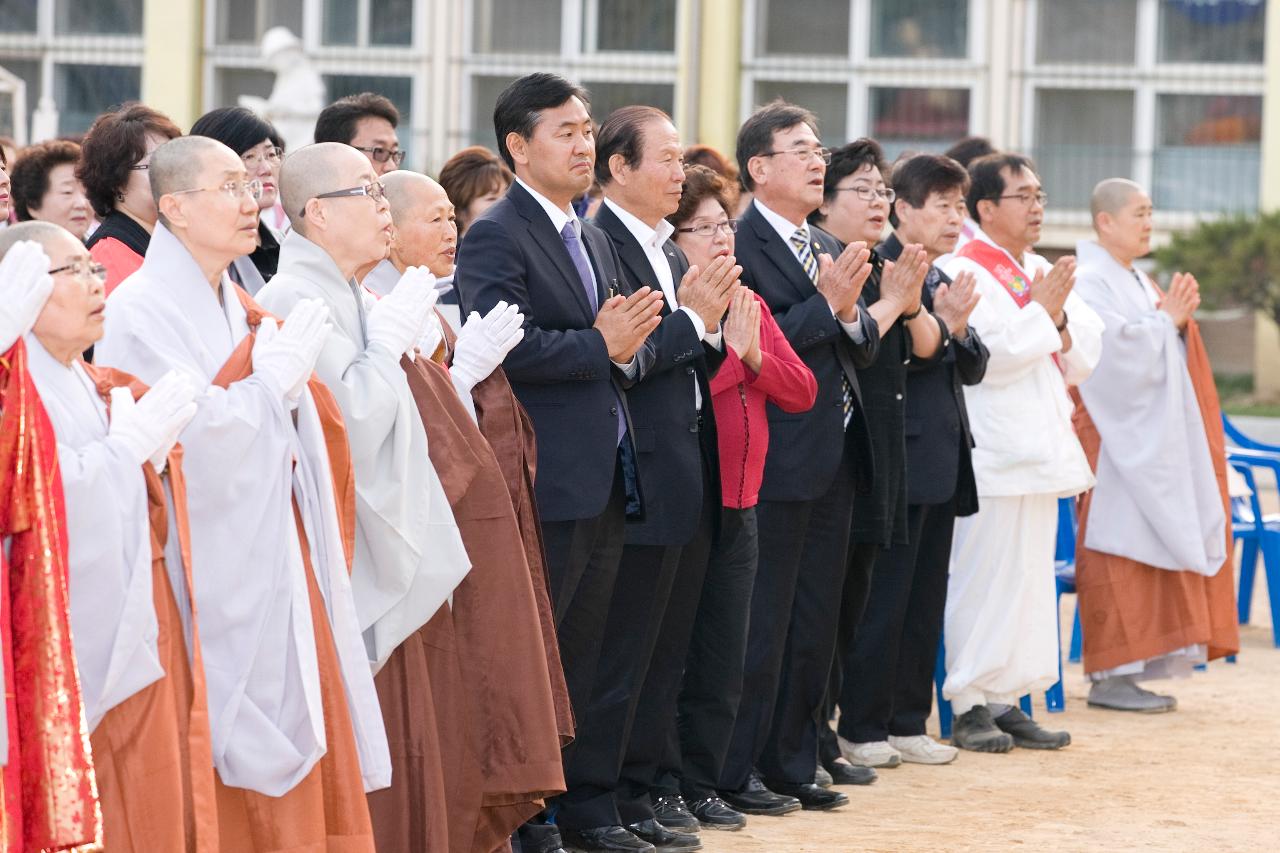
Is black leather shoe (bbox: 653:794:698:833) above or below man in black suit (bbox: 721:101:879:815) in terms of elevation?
below

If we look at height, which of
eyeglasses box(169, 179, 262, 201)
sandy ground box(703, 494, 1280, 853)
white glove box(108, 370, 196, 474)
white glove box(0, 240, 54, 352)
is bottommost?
sandy ground box(703, 494, 1280, 853)

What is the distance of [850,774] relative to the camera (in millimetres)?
6020

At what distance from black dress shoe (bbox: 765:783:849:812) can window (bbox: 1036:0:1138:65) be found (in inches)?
733

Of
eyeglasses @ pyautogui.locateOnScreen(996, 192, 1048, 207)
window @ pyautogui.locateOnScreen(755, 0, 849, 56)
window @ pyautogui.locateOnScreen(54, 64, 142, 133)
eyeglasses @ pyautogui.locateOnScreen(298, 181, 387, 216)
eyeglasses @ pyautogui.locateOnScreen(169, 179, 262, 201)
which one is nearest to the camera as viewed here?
eyeglasses @ pyautogui.locateOnScreen(169, 179, 262, 201)

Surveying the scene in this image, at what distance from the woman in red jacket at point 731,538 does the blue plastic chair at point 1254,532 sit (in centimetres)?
Result: 383

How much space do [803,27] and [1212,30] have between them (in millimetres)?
4689

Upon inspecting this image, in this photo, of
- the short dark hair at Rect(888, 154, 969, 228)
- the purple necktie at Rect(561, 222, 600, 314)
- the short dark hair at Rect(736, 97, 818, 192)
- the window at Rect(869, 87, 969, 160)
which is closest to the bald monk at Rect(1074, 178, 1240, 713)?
the short dark hair at Rect(888, 154, 969, 228)

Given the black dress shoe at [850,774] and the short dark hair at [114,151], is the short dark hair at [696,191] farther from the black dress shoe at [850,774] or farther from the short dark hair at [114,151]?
the black dress shoe at [850,774]

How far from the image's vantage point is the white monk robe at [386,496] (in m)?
4.13

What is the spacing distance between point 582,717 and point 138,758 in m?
1.65

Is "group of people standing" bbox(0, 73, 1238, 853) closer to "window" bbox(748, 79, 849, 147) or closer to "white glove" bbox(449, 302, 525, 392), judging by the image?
"white glove" bbox(449, 302, 525, 392)

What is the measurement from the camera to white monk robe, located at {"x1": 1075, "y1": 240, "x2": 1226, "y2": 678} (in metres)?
7.40

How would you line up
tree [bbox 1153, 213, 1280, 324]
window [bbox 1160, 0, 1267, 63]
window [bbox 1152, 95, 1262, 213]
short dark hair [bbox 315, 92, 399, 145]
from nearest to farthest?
short dark hair [bbox 315, 92, 399, 145], tree [bbox 1153, 213, 1280, 324], window [bbox 1160, 0, 1267, 63], window [bbox 1152, 95, 1262, 213]

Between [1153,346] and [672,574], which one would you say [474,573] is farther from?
[1153,346]
